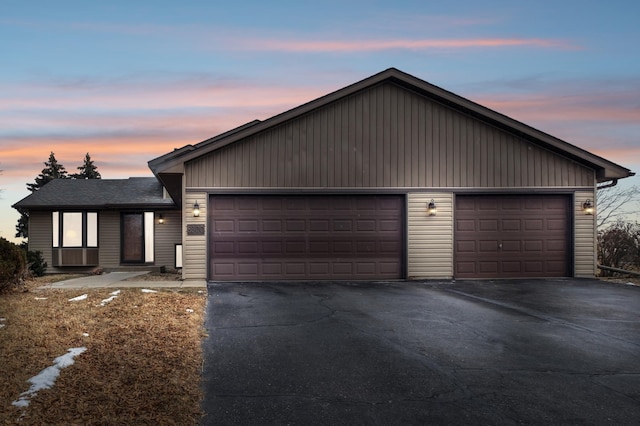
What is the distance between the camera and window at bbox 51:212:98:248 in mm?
17750

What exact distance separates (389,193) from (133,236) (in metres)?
12.7

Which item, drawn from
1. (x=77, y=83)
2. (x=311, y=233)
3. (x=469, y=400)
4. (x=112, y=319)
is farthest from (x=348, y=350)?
(x=77, y=83)

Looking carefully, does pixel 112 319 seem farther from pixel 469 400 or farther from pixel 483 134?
pixel 483 134

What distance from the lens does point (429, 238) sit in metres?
12.5

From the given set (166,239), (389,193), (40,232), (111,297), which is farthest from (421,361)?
(40,232)

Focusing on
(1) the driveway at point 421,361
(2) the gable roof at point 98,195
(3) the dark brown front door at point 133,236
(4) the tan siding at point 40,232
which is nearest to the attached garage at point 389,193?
(1) the driveway at point 421,361

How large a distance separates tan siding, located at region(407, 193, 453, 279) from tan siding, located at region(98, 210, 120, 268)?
544 inches

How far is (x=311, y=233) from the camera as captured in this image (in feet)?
40.2

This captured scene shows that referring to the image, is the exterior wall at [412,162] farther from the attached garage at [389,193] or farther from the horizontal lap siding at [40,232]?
the horizontal lap siding at [40,232]

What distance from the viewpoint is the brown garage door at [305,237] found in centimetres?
1206

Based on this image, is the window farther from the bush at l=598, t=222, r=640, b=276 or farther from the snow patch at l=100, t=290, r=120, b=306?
the bush at l=598, t=222, r=640, b=276

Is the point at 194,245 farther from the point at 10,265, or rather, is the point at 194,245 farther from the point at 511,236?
the point at 511,236

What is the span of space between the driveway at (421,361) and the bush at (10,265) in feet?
15.6

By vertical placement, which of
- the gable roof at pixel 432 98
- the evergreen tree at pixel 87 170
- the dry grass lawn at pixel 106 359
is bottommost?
the dry grass lawn at pixel 106 359
